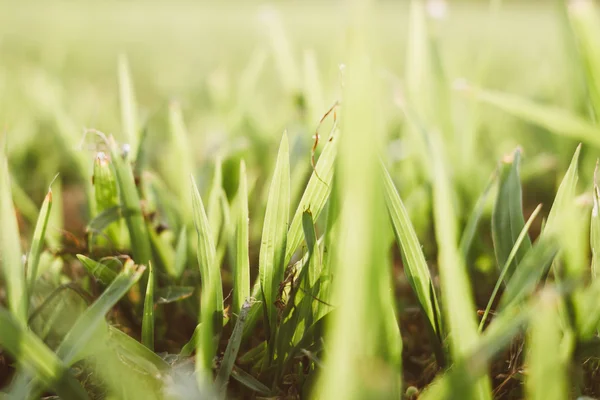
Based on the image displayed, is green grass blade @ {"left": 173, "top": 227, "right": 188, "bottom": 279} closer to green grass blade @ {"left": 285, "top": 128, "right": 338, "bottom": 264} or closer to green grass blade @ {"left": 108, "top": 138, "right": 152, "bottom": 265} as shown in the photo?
green grass blade @ {"left": 108, "top": 138, "right": 152, "bottom": 265}

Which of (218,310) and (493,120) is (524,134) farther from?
(218,310)

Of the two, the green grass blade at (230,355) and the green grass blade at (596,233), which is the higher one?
the green grass blade at (596,233)

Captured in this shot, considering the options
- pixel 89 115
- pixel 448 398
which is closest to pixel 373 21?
pixel 448 398

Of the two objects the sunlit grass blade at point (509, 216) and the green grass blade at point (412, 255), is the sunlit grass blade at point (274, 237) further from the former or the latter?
the sunlit grass blade at point (509, 216)

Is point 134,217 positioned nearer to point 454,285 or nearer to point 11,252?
point 11,252

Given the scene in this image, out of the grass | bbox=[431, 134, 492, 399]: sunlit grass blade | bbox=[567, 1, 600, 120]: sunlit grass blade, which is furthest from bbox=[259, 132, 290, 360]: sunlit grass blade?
bbox=[567, 1, 600, 120]: sunlit grass blade

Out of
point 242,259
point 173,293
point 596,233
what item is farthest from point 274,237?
point 596,233

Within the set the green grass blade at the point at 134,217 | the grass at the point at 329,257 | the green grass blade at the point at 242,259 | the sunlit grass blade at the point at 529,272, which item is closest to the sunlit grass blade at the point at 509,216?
the grass at the point at 329,257

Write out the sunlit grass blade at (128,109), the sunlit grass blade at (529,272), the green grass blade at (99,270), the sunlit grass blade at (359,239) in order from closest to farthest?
the sunlit grass blade at (359,239) < the sunlit grass blade at (529,272) < the green grass blade at (99,270) < the sunlit grass blade at (128,109)
